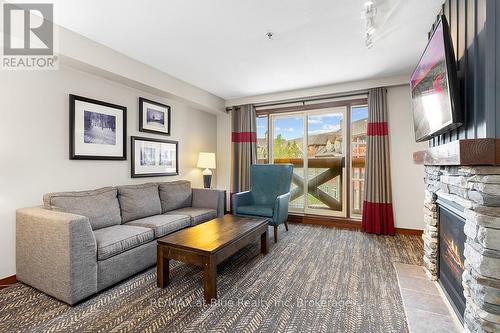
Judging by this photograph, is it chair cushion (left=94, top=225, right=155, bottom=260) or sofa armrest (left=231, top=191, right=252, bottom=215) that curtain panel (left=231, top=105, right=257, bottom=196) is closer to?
sofa armrest (left=231, top=191, right=252, bottom=215)

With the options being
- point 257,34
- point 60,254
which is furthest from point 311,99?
point 60,254

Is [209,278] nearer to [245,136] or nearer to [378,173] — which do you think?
[378,173]

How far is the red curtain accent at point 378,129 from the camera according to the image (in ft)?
11.9

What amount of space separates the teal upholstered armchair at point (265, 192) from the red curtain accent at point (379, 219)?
1268 millimetres

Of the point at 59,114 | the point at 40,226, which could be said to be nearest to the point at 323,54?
the point at 59,114

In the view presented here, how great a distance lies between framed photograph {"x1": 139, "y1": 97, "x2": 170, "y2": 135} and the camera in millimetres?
3420

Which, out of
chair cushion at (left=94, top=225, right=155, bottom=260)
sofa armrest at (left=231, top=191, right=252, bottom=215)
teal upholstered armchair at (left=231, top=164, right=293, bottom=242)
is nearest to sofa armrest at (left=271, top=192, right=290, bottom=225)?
teal upholstered armchair at (left=231, top=164, right=293, bottom=242)

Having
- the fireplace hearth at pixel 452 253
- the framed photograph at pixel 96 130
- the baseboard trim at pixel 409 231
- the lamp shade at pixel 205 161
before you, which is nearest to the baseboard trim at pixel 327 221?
the baseboard trim at pixel 409 231

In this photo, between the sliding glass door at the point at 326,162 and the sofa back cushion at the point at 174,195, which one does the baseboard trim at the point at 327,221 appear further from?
the sofa back cushion at the point at 174,195

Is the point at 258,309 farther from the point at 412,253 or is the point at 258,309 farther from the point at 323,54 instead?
the point at 323,54

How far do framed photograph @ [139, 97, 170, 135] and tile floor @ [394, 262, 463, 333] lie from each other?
357 centimetres

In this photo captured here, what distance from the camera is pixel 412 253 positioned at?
9.35 ft

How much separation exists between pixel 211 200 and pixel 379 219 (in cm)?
257

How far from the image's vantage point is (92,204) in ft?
8.09
